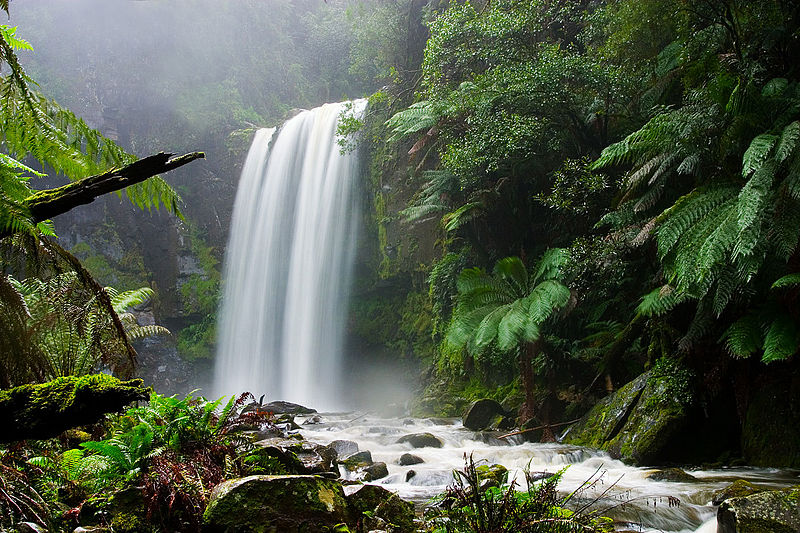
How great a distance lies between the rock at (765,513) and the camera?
8.13ft

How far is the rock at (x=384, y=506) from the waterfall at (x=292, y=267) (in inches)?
548

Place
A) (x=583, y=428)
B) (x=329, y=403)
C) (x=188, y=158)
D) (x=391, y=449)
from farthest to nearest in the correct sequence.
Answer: (x=329, y=403)
(x=391, y=449)
(x=583, y=428)
(x=188, y=158)

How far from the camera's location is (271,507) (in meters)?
2.52

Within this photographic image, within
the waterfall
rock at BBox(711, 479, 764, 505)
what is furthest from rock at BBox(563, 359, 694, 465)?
the waterfall

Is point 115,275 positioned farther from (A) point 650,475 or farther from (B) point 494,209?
(A) point 650,475

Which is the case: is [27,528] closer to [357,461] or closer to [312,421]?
[357,461]

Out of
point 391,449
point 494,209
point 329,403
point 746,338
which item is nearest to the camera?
point 746,338

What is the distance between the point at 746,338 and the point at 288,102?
2607 centimetres

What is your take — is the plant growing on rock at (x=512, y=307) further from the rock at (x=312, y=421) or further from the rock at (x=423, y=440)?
the rock at (x=312, y=421)

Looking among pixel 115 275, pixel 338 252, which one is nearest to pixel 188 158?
pixel 338 252

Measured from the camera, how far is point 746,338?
15.4 feet

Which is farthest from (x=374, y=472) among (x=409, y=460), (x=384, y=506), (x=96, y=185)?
(x=96, y=185)

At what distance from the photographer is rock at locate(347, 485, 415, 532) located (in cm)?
287

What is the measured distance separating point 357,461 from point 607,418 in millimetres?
3059
